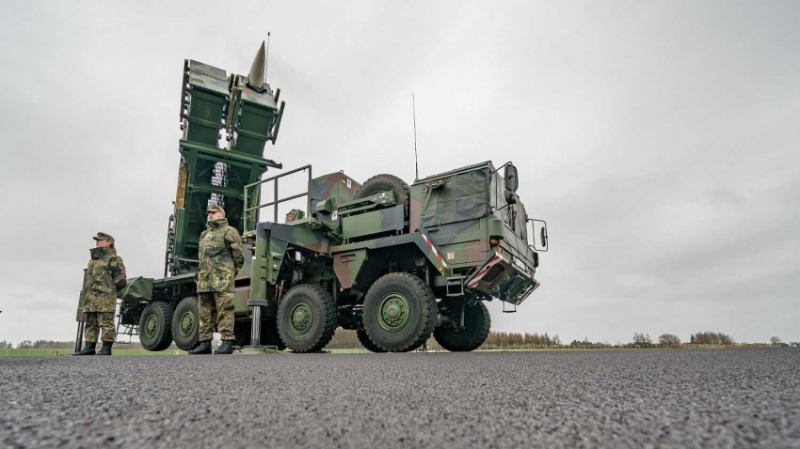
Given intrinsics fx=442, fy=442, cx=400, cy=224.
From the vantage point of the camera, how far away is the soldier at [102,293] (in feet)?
20.5

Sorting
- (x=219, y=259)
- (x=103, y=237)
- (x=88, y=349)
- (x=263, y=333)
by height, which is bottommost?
(x=88, y=349)

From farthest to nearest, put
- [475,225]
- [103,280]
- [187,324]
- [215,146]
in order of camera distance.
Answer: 1. [215,146]
2. [187,324]
3. [103,280]
4. [475,225]

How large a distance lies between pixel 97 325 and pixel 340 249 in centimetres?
365

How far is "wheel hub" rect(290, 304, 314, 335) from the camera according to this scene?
628 centimetres

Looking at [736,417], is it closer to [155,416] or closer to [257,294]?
[155,416]

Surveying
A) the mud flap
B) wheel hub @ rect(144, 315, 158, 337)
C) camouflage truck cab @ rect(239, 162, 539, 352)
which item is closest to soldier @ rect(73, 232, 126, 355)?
camouflage truck cab @ rect(239, 162, 539, 352)

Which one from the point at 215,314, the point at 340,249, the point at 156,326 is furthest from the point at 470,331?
the point at 156,326

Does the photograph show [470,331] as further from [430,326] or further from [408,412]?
[408,412]

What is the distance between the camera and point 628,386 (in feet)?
6.19

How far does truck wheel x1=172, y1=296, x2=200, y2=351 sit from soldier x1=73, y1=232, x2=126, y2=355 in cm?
162

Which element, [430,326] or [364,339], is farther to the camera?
[364,339]

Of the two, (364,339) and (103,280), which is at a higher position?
(103,280)

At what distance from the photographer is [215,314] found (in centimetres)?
583

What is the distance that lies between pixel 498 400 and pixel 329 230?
17.8 ft
